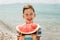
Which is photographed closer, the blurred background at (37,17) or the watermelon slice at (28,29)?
the watermelon slice at (28,29)

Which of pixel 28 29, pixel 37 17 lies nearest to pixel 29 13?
pixel 28 29

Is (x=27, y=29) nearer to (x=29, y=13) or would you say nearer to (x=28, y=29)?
(x=28, y=29)

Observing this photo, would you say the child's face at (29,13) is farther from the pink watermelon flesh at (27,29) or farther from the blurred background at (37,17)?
the blurred background at (37,17)

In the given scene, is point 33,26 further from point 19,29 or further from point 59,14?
point 59,14

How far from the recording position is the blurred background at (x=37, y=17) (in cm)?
184

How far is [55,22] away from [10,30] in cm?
46

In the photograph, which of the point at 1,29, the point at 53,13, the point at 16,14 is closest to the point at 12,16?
the point at 16,14

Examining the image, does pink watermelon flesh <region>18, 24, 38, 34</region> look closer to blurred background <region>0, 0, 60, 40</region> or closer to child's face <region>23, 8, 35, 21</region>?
child's face <region>23, 8, 35, 21</region>

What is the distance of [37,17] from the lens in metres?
1.85

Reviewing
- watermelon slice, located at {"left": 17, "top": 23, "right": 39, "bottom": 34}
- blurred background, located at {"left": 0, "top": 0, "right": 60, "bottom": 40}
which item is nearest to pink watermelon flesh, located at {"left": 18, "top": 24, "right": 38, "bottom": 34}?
watermelon slice, located at {"left": 17, "top": 23, "right": 39, "bottom": 34}

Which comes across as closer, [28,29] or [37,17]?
[28,29]

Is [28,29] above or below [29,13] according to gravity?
below

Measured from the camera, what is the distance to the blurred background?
1839mm

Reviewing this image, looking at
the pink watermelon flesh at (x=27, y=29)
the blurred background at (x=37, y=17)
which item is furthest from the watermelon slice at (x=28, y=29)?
the blurred background at (x=37, y=17)
